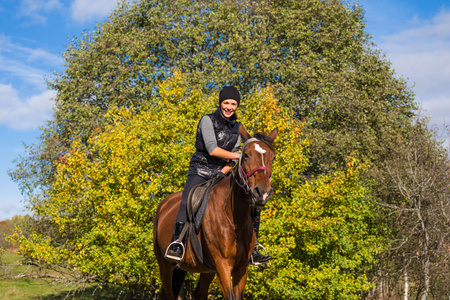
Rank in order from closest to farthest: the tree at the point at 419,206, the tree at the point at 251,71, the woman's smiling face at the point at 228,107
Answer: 1. the woman's smiling face at the point at 228,107
2. the tree at the point at 419,206
3. the tree at the point at 251,71

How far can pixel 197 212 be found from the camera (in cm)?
628

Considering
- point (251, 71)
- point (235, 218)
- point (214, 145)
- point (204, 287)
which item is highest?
point (251, 71)

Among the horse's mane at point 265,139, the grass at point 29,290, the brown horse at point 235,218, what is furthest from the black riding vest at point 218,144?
the grass at point 29,290

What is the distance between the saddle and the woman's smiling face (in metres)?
0.94

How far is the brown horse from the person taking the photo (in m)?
5.06

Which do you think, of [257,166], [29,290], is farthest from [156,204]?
[29,290]

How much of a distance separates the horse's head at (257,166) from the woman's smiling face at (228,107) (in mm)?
984

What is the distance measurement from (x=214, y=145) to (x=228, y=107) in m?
0.66

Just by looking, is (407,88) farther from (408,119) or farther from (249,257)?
(249,257)

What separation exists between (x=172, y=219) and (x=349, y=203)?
15.1 meters

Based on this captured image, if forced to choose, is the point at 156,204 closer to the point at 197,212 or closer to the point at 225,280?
the point at 197,212

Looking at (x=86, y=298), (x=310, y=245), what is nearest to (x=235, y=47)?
(x=310, y=245)

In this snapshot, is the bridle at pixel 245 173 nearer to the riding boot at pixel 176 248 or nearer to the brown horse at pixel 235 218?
the brown horse at pixel 235 218

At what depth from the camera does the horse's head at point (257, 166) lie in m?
4.79
